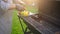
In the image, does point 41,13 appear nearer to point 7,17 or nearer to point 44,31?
point 7,17

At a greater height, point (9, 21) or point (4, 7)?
point (4, 7)

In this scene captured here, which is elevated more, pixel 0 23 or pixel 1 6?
pixel 1 6

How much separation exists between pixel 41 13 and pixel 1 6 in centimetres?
91

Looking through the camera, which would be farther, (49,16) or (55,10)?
(49,16)

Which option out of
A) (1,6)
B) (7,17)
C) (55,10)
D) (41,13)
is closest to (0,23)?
(7,17)

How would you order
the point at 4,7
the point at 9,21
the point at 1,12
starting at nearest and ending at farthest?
1. the point at 4,7
2. the point at 1,12
3. the point at 9,21

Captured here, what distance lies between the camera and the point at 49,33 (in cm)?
168

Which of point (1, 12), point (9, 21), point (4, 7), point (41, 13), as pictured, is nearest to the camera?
point (4, 7)

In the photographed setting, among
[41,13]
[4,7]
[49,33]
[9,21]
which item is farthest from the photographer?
[41,13]

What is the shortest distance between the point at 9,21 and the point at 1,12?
0.88 feet

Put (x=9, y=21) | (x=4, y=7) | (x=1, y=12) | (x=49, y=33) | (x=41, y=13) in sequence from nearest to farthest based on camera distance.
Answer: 1. (x=49, y=33)
2. (x=4, y=7)
3. (x=1, y=12)
4. (x=9, y=21)
5. (x=41, y=13)

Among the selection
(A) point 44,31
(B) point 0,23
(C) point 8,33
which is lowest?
(C) point 8,33

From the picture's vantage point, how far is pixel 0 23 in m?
2.43

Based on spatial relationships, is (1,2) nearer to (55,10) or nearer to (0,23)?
(0,23)
